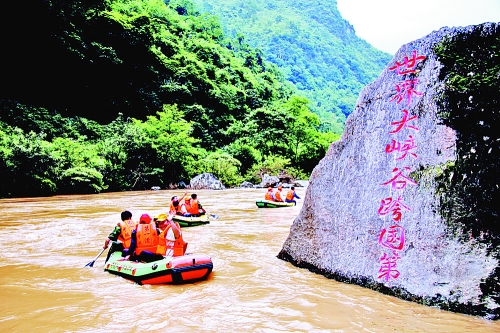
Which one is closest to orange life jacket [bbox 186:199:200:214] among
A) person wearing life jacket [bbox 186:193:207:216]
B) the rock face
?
person wearing life jacket [bbox 186:193:207:216]

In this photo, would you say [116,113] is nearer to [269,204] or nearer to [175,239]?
[269,204]

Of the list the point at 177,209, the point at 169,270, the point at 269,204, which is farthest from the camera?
the point at 269,204

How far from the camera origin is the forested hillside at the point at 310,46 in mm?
91750

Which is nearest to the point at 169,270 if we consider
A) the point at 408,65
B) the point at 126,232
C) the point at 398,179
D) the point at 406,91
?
the point at 126,232

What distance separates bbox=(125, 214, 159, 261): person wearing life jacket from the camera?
6.40 metres

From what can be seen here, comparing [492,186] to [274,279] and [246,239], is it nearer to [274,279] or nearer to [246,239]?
[274,279]

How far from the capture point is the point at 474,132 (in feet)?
15.5

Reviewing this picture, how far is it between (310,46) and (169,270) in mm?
102124

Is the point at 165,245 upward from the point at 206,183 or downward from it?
downward

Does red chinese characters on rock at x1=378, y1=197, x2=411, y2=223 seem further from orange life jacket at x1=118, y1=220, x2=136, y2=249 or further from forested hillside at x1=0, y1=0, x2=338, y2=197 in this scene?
forested hillside at x1=0, y1=0, x2=338, y2=197

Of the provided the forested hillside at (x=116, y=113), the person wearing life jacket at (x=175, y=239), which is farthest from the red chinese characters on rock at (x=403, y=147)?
the forested hillside at (x=116, y=113)

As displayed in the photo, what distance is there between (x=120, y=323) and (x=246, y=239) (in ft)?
18.2

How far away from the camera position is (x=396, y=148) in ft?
17.8

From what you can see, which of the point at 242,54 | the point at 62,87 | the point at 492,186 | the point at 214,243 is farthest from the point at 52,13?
the point at 242,54
